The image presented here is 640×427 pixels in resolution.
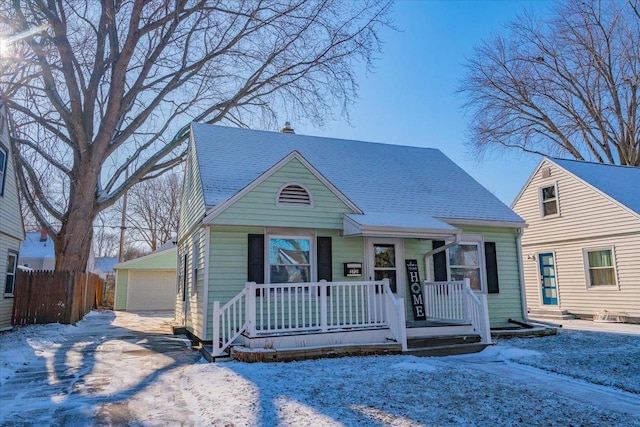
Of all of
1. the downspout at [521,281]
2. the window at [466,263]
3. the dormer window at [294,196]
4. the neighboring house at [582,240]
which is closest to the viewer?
the dormer window at [294,196]

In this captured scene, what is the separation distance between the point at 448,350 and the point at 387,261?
2.71 metres

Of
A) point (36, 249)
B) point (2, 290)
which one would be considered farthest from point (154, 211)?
point (2, 290)

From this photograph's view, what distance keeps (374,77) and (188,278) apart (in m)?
8.70

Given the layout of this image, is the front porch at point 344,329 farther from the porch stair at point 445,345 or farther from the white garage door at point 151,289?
the white garage door at point 151,289

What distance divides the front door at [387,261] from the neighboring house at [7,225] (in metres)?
9.77

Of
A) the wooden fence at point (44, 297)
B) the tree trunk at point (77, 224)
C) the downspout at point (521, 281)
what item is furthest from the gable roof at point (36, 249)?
the downspout at point (521, 281)

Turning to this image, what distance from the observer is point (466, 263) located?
1156 cm

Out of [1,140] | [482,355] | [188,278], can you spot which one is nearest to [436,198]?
[482,355]

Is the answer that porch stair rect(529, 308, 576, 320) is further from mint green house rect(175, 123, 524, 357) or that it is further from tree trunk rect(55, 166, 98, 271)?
tree trunk rect(55, 166, 98, 271)

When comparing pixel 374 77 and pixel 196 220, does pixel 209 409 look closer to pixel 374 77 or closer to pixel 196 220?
pixel 196 220

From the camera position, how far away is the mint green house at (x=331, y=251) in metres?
8.19

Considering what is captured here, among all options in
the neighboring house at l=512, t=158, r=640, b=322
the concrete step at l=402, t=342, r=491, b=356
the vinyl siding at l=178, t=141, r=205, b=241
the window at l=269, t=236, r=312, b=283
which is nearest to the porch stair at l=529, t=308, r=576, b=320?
the neighboring house at l=512, t=158, r=640, b=322

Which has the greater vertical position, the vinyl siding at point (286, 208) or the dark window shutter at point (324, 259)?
the vinyl siding at point (286, 208)

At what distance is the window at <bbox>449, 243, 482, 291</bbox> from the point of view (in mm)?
11445
